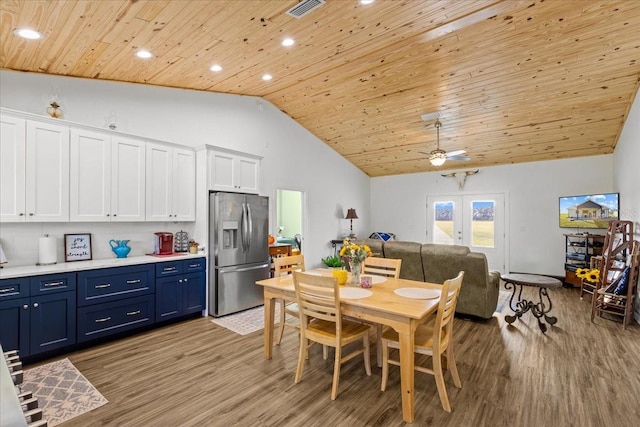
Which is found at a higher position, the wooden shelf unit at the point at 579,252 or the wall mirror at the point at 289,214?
the wall mirror at the point at 289,214

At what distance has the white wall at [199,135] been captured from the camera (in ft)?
12.0

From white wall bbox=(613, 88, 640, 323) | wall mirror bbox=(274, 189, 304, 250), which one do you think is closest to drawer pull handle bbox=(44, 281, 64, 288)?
wall mirror bbox=(274, 189, 304, 250)

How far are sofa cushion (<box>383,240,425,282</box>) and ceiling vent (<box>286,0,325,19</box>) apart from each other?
3275 millimetres

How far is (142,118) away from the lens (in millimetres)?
4586

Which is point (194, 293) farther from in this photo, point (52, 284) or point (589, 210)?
point (589, 210)

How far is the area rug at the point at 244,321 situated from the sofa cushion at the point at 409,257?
196 centimetres

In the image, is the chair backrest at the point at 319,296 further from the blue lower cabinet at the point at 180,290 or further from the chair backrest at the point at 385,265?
the blue lower cabinet at the point at 180,290

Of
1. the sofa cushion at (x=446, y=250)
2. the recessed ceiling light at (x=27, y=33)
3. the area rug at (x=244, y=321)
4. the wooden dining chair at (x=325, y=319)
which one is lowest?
Result: the area rug at (x=244, y=321)

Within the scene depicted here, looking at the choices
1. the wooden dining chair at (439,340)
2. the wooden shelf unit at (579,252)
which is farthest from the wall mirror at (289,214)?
the wooden dining chair at (439,340)

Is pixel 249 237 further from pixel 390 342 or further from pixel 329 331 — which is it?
pixel 390 342

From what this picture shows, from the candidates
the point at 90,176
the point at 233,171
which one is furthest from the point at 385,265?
the point at 90,176

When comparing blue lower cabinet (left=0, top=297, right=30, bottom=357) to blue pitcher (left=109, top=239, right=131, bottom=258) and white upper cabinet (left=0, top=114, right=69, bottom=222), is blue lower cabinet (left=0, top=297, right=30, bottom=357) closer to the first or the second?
white upper cabinet (left=0, top=114, right=69, bottom=222)

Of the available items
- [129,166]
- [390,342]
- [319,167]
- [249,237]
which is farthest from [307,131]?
[390,342]

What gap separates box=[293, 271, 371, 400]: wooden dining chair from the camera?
8.26ft
